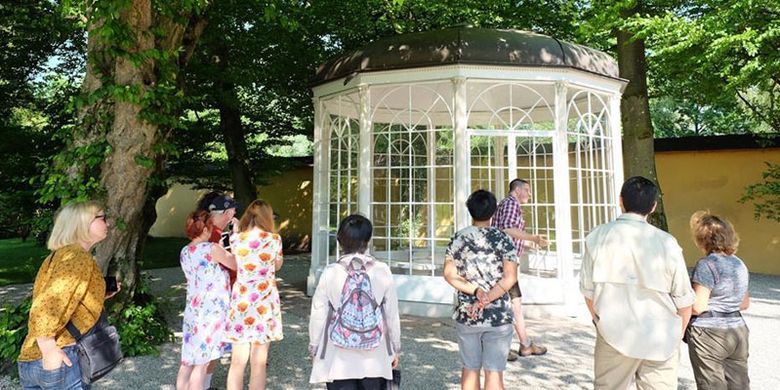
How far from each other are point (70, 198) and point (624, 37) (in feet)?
32.1

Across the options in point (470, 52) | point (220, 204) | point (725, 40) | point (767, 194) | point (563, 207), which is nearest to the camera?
point (220, 204)

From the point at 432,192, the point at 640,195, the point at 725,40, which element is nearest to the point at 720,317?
the point at 640,195

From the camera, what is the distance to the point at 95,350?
7.65 feet

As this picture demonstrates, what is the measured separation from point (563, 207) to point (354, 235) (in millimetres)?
4641

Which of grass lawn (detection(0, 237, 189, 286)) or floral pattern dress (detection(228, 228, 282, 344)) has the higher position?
floral pattern dress (detection(228, 228, 282, 344))

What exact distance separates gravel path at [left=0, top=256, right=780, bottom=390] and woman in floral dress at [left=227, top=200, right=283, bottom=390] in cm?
76

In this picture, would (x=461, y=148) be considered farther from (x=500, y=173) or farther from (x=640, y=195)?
(x=640, y=195)

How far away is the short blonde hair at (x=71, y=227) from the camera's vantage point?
2371mm

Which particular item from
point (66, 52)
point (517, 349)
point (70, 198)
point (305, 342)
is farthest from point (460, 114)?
point (66, 52)

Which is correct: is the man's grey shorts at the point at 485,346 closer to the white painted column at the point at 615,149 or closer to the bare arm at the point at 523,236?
the bare arm at the point at 523,236

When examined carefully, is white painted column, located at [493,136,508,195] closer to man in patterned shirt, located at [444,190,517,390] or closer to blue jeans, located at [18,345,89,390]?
man in patterned shirt, located at [444,190,517,390]

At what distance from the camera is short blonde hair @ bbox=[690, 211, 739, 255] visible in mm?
2740

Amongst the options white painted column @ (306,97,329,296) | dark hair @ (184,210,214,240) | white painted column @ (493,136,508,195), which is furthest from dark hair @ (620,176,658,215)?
white painted column @ (493,136,508,195)

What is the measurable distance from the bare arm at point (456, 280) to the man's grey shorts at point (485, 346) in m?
0.25
